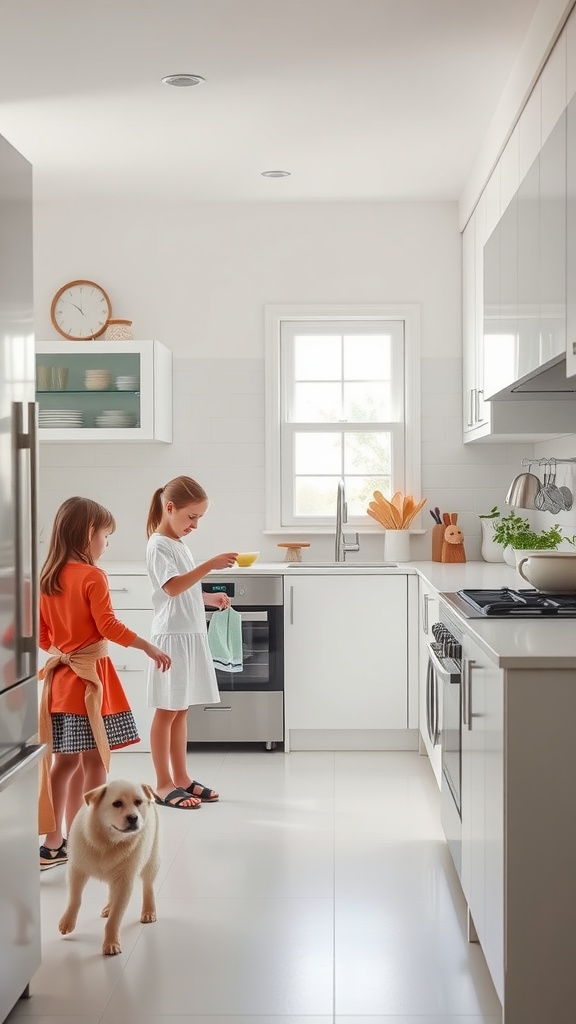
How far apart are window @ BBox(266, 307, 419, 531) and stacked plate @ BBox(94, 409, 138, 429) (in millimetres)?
772

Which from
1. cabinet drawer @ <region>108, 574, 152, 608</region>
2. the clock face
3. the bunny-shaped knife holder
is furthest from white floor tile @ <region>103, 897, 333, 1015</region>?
the clock face

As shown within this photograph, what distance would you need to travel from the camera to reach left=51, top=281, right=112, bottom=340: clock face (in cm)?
561

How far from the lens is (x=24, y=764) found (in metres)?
2.34

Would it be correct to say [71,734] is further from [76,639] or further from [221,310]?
[221,310]

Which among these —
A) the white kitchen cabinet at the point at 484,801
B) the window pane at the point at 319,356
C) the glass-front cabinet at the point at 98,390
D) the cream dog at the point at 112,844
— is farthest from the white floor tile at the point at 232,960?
the window pane at the point at 319,356

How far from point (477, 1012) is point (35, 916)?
107cm

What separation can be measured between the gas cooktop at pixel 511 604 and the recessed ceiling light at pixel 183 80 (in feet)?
6.98

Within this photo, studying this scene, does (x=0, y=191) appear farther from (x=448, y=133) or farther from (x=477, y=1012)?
(x=448, y=133)

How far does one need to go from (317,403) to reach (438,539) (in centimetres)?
101

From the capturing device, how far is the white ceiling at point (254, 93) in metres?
3.43

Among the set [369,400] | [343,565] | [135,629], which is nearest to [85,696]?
[135,629]

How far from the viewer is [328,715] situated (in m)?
5.03

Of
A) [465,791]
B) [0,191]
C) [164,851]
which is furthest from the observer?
[164,851]

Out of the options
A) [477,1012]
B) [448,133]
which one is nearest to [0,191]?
[477,1012]
